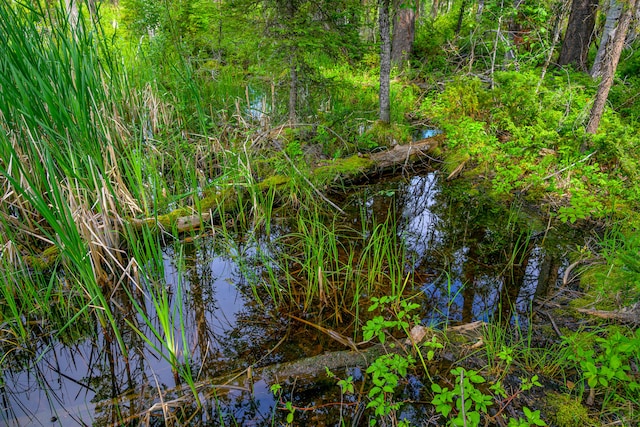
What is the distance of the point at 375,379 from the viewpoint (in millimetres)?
2029

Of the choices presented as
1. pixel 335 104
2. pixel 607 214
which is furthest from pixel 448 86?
pixel 607 214

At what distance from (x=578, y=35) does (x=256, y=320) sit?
8.85 meters

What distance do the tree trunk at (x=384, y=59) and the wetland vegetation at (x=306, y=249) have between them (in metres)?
0.05

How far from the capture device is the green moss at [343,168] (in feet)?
15.1

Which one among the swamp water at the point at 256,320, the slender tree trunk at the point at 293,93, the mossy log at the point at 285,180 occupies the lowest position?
the swamp water at the point at 256,320

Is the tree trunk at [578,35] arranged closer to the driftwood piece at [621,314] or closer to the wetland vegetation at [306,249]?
the wetland vegetation at [306,249]

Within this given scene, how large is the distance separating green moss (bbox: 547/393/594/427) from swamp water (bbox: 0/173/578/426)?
65 cm

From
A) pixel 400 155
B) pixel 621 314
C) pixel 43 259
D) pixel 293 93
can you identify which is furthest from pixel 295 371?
pixel 293 93

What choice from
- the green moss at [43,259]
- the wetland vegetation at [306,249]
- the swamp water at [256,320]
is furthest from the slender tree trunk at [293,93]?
the green moss at [43,259]

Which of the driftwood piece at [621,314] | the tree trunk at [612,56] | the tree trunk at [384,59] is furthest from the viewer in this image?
the tree trunk at [384,59]

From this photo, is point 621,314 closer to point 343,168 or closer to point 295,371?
point 295,371

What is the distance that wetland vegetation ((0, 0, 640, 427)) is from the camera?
214 cm

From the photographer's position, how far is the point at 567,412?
6.40 feet

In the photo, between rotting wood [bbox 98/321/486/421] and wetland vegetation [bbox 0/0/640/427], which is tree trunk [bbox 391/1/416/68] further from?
rotting wood [bbox 98/321/486/421]
